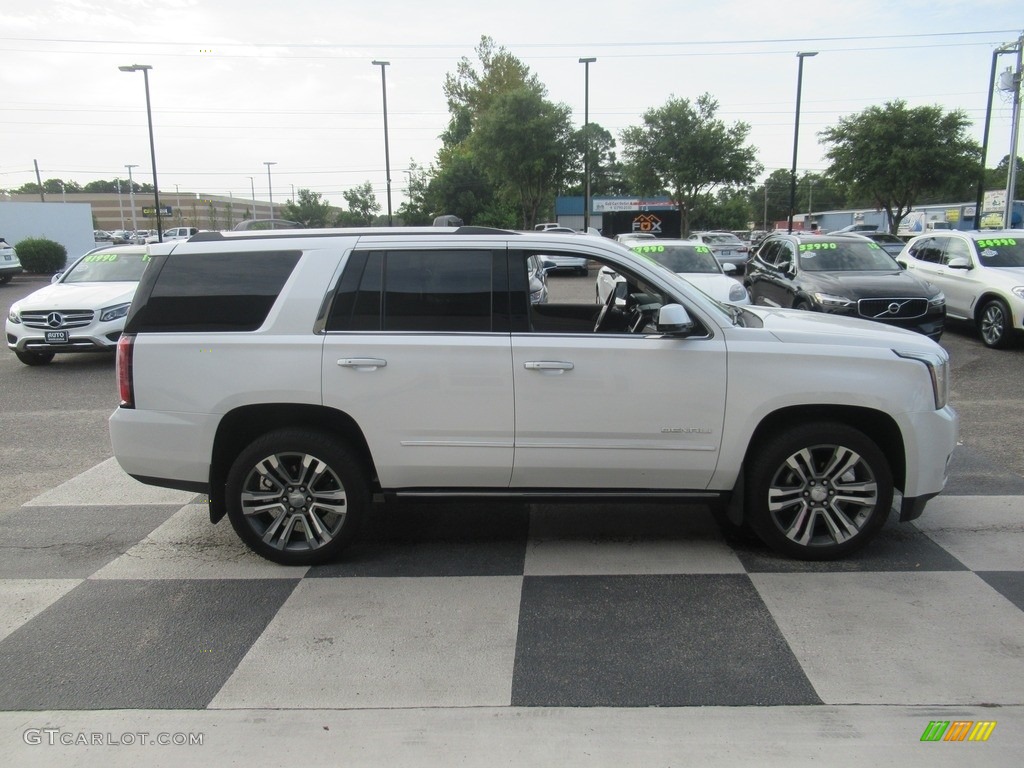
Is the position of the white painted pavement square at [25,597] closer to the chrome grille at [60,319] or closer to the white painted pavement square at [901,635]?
the white painted pavement square at [901,635]

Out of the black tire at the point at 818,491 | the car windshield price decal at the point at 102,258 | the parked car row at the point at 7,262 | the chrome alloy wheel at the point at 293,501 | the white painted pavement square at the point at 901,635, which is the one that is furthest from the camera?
the parked car row at the point at 7,262

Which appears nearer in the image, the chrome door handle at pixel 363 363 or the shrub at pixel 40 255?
the chrome door handle at pixel 363 363

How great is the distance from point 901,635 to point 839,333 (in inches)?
64.0

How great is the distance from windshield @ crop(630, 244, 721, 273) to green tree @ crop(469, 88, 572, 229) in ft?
79.6

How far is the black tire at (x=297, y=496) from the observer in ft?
14.1

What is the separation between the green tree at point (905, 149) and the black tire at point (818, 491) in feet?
98.4

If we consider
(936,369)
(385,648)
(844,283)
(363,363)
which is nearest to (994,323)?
(844,283)

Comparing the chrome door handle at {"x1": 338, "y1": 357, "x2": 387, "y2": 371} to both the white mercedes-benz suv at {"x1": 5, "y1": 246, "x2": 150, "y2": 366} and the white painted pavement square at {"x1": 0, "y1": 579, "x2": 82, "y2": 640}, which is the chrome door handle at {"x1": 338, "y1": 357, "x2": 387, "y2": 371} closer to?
the white painted pavement square at {"x1": 0, "y1": 579, "x2": 82, "y2": 640}

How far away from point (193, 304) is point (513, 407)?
190cm

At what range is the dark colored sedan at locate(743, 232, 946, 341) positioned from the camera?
10.5 metres

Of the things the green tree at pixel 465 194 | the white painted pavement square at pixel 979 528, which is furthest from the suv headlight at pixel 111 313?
the green tree at pixel 465 194

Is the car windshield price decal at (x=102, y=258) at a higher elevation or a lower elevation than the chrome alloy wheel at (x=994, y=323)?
higher

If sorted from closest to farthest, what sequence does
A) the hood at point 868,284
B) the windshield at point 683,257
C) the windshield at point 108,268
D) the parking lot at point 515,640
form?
1. the parking lot at point 515,640
2. the hood at point 868,284
3. the windshield at point 108,268
4. the windshield at point 683,257

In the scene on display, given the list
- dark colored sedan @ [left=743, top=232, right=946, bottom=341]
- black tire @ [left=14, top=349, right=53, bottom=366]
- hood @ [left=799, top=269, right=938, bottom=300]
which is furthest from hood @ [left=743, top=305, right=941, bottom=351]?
black tire @ [left=14, top=349, right=53, bottom=366]
